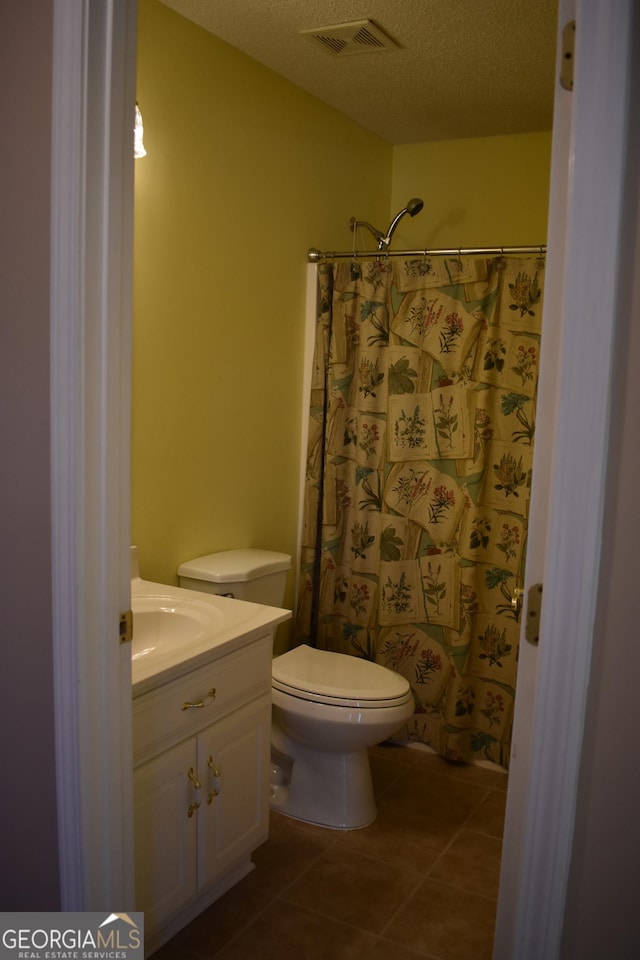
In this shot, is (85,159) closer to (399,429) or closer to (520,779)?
(520,779)

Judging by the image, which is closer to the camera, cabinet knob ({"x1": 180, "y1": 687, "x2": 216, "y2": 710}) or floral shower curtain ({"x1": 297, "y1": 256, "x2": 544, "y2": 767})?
cabinet knob ({"x1": 180, "y1": 687, "x2": 216, "y2": 710})

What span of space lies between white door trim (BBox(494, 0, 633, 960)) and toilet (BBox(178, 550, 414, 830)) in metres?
1.31

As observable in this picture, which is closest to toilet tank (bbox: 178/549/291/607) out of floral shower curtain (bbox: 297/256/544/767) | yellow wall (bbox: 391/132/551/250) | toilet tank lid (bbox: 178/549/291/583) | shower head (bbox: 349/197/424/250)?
toilet tank lid (bbox: 178/549/291/583)

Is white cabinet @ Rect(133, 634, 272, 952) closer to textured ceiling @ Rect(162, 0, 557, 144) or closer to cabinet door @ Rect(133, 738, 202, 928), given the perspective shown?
cabinet door @ Rect(133, 738, 202, 928)

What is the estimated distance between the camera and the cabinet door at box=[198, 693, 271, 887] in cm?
191

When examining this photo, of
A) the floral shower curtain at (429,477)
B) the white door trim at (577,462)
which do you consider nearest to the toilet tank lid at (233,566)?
the floral shower curtain at (429,477)

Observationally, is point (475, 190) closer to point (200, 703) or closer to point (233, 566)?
point (233, 566)

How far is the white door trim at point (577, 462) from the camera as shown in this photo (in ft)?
3.04

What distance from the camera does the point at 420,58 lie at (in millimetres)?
2604

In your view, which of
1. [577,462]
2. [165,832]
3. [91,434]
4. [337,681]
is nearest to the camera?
[577,462]

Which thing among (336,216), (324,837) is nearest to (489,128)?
(336,216)

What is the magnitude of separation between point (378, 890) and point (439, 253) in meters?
2.04

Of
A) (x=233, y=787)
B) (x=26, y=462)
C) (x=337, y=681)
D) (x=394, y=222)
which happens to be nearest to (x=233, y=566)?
(x=337, y=681)

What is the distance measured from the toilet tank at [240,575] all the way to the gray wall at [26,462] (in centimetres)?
109
